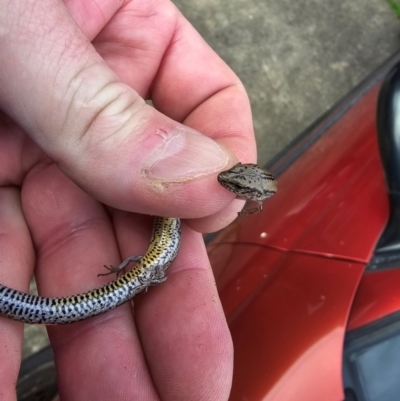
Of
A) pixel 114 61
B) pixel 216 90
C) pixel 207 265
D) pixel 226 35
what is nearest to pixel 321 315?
pixel 207 265

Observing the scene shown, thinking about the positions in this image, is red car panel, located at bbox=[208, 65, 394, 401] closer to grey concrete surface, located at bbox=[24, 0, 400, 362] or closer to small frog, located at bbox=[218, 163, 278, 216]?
small frog, located at bbox=[218, 163, 278, 216]

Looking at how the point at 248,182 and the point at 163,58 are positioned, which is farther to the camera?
the point at 163,58

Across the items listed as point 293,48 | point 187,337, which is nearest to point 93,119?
point 187,337

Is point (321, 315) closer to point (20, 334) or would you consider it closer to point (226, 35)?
point (20, 334)

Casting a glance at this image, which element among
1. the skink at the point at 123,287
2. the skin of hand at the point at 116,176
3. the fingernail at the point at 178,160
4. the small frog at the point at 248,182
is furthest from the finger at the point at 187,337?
the fingernail at the point at 178,160

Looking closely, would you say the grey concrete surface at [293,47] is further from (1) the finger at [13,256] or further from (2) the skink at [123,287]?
(1) the finger at [13,256]

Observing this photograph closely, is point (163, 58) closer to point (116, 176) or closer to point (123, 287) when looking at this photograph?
point (116, 176)
